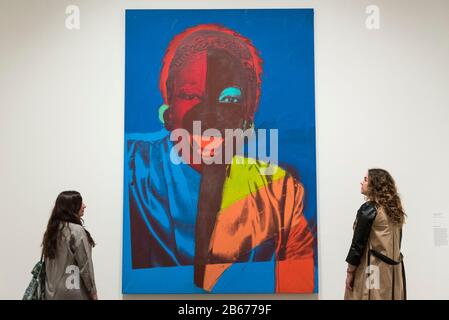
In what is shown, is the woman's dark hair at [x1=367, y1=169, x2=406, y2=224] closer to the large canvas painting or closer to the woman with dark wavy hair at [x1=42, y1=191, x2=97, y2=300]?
the large canvas painting

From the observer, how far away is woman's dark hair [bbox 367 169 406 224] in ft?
11.8

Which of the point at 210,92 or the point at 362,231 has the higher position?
the point at 210,92

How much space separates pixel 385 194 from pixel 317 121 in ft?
3.85

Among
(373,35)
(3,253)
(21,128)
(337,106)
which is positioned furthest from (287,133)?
(3,253)

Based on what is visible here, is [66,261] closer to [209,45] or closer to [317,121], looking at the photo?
[209,45]

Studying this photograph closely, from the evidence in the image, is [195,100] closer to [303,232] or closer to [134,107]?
[134,107]

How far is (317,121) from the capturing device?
4570 millimetres

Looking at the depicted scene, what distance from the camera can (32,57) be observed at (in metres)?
4.66

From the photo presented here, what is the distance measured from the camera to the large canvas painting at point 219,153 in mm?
4422

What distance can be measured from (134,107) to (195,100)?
580 mm

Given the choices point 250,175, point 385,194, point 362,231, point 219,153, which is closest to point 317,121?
point 250,175

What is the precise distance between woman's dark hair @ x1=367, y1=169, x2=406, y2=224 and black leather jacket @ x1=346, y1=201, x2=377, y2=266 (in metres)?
0.08

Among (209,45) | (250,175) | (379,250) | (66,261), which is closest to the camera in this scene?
(66,261)

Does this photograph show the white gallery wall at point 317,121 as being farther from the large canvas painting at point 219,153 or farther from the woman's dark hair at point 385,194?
the woman's dark hair at point 385,194
